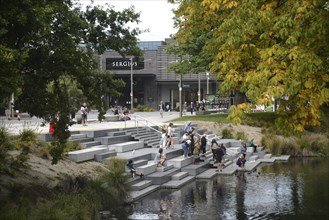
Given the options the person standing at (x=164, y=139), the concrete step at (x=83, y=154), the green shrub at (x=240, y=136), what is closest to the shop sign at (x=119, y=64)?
the green shrub at (x=240, y=136)

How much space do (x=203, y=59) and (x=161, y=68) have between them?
1194 inches

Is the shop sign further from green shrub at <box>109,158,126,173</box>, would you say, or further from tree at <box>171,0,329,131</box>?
tree at <box>171,0,329,131</box>

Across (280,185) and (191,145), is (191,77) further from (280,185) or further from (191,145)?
(280,185)

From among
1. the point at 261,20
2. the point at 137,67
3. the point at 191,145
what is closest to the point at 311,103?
the point at 261,20

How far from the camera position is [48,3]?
47.1 ft

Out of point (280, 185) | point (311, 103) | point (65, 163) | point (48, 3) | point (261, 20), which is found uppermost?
point (48, 3)

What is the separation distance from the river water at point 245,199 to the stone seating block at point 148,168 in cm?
142

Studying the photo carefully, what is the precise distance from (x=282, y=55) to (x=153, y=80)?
62.7 metres

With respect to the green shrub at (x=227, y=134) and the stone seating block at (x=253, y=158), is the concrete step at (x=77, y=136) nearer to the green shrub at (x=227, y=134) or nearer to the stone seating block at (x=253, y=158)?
the stone seating block at (x=253, y=158)

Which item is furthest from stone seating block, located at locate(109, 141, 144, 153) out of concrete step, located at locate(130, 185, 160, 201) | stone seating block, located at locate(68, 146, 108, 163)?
concrete step, located at locate(130, 185, 160, 201)

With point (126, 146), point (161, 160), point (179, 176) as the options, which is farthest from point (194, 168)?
point (126, 146)

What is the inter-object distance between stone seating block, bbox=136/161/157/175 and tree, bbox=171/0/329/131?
11819 millimetres

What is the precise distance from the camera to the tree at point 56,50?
12414 millimetres

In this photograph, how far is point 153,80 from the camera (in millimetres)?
73688
